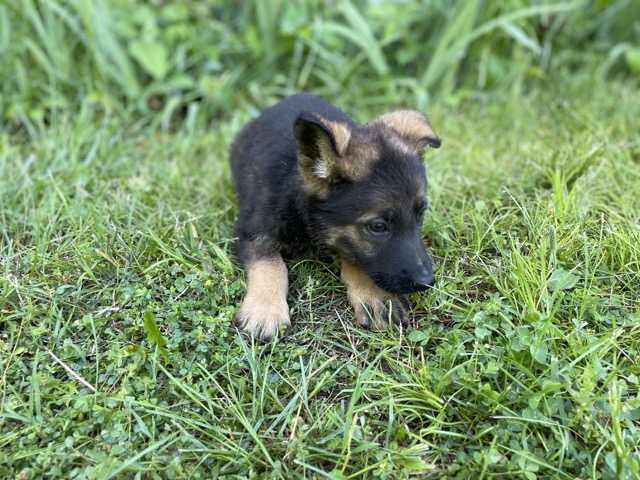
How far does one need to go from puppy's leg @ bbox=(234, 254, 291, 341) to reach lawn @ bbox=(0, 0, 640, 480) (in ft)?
0.23

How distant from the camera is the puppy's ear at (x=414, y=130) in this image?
3393mm

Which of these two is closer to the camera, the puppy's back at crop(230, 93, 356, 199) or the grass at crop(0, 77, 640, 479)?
the grass at crop(0, 77, 640, 479)

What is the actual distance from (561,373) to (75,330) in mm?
2451

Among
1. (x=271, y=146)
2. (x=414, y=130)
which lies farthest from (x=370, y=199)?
(x=271, y=146)

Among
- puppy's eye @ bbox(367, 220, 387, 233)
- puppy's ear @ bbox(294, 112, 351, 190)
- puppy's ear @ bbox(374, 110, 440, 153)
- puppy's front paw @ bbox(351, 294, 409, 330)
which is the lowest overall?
puppy's front paw @ bbox(351, 294, 409, 330)

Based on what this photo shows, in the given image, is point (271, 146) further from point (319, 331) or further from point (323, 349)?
point (323, 349)

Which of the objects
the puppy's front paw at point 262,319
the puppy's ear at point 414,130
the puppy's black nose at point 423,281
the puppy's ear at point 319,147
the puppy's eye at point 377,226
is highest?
the puppy's ear at point 319,147

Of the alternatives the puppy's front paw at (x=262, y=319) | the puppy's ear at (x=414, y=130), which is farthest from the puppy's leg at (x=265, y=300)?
the puppy's ear at (x=414, y=130)

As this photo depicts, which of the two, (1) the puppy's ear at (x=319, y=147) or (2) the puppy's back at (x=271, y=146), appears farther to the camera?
(2) the puppy's back at (x=271, y=146)

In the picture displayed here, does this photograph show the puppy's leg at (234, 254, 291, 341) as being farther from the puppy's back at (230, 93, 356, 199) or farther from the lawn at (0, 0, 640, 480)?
the puppy's back at (230, 93, 356, 199)

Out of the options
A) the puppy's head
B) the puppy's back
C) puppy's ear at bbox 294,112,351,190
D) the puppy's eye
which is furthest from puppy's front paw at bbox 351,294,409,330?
the puppy's back

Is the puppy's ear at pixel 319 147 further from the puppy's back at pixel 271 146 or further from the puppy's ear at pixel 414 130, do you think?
the puppy's ear at pixel 414 130

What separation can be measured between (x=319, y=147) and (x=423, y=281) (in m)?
0.90

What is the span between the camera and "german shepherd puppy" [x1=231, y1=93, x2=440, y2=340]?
2951 millimetres
